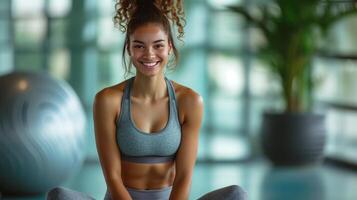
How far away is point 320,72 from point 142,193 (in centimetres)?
419

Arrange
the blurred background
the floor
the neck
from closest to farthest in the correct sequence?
the neck < the floor < the blurred background

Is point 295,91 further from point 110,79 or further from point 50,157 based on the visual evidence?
point 50,157

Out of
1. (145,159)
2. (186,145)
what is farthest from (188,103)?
(145,159)

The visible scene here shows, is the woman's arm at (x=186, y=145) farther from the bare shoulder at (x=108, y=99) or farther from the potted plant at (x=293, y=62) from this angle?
the potted plant at (x=293, y=62)

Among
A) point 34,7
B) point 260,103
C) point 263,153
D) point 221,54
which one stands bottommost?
point 263,153

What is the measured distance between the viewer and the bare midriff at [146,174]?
Answer: 262 centimetres

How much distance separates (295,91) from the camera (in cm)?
607

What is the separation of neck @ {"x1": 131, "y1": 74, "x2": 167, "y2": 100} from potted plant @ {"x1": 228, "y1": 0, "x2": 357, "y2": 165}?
3284mm

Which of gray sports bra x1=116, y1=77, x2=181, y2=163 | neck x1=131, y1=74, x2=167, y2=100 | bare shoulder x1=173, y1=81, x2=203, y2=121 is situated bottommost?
gray sports bra x1=116, y1=77, x2=181, y2=163

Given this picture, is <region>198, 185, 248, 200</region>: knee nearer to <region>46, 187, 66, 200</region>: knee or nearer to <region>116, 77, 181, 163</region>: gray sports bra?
<region>116, 77, 181, 163</region>: gray sports bra

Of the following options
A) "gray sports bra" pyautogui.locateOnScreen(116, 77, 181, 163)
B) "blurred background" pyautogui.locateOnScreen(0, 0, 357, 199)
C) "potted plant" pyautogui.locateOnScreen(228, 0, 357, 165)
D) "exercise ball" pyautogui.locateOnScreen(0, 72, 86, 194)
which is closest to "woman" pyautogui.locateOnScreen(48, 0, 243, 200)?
"gray sports bra" pyautogui.locateOnScreen(116, 77, 181, 163)

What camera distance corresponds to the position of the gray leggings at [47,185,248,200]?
257 centimetres

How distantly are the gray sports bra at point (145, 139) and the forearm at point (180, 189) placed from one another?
3.7 inches

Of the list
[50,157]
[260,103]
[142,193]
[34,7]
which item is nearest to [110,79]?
[34,7]
